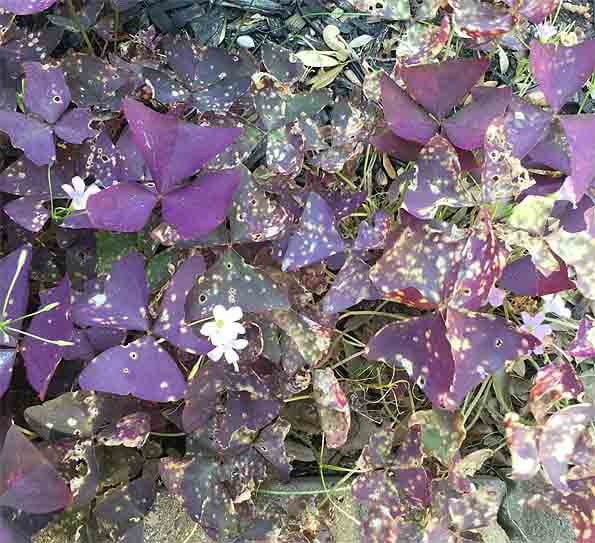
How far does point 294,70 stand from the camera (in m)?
1.07

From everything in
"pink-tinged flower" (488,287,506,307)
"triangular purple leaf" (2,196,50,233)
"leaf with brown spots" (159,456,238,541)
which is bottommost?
"leaf with brown spots" (159,456,238,541)

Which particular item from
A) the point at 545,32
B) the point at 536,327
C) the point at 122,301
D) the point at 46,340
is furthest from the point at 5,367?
the point at 545,32

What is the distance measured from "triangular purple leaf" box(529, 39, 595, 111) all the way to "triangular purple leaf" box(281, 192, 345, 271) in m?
0.35

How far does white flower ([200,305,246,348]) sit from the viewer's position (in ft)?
2.74

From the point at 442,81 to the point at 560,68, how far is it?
17 cm

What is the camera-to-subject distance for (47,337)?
0.88m

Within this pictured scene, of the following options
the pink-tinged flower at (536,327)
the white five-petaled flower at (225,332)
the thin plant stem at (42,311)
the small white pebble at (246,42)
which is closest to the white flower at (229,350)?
the white five-petaled flower at (225,332)

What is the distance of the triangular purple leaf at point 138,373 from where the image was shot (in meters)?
0.83

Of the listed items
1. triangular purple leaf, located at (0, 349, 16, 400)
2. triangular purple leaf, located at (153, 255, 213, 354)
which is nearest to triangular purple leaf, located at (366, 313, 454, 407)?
triangular purple leaf, located at (153, 255, 213, 354)

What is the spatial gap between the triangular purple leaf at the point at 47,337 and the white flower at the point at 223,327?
7.4 inches

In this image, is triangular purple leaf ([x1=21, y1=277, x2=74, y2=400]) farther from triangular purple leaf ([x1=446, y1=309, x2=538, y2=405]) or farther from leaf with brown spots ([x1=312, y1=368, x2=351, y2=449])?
triangular purple leaf ([x1=446, y1=309, x2=538, y2=405])

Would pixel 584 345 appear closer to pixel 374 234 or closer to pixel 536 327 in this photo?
pixel 536 327

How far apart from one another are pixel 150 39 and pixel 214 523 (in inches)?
Result: 29.5

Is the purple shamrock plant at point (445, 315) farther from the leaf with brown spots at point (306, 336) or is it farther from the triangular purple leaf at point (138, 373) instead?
the triangular purple leaf at point (138, 373)
